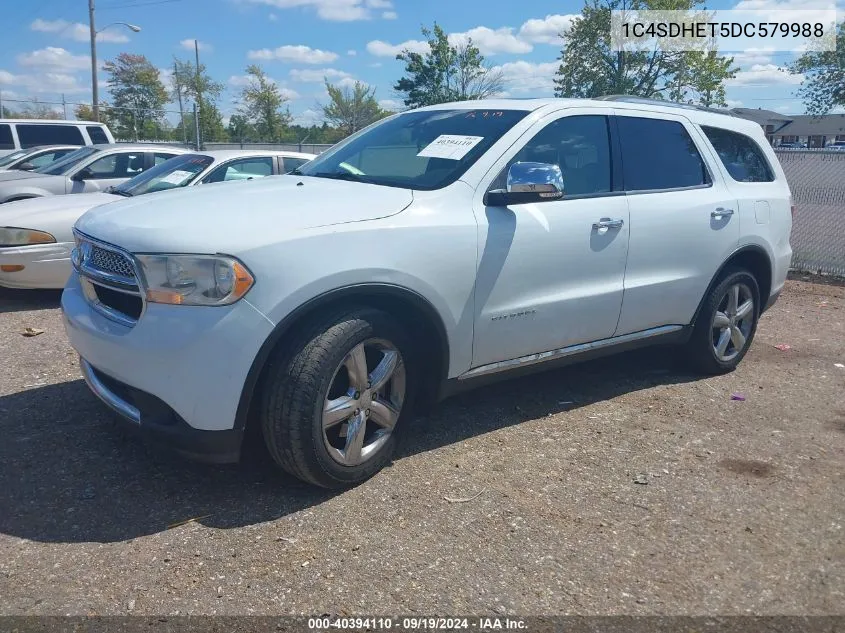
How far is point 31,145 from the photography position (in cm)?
1636

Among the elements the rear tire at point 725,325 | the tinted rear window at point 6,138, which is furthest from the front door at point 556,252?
the tinted rear window at point 6,138

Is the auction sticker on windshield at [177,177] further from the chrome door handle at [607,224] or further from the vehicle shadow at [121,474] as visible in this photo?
the chrome door handle at [607,224]

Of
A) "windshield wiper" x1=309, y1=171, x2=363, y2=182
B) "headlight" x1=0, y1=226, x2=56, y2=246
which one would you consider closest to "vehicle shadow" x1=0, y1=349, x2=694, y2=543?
"windshield wiper" x1=309, y1=171, x2=363, y2=182

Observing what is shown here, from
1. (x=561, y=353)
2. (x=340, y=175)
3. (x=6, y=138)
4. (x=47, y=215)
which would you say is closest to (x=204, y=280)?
(x=340, y=175)

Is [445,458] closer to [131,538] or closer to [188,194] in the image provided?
[131,538]

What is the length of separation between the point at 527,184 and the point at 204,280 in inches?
63.8

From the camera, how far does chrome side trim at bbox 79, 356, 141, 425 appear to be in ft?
9.89

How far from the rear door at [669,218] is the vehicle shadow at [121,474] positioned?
0.81 metres

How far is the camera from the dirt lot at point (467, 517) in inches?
102

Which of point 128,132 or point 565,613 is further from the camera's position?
point 128,132

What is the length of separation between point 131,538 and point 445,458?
156 cm

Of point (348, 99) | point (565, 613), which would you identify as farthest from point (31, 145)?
point (348, 99)

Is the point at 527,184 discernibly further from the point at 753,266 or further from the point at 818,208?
the point at 818,208

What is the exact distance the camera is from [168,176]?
7.39 metres
